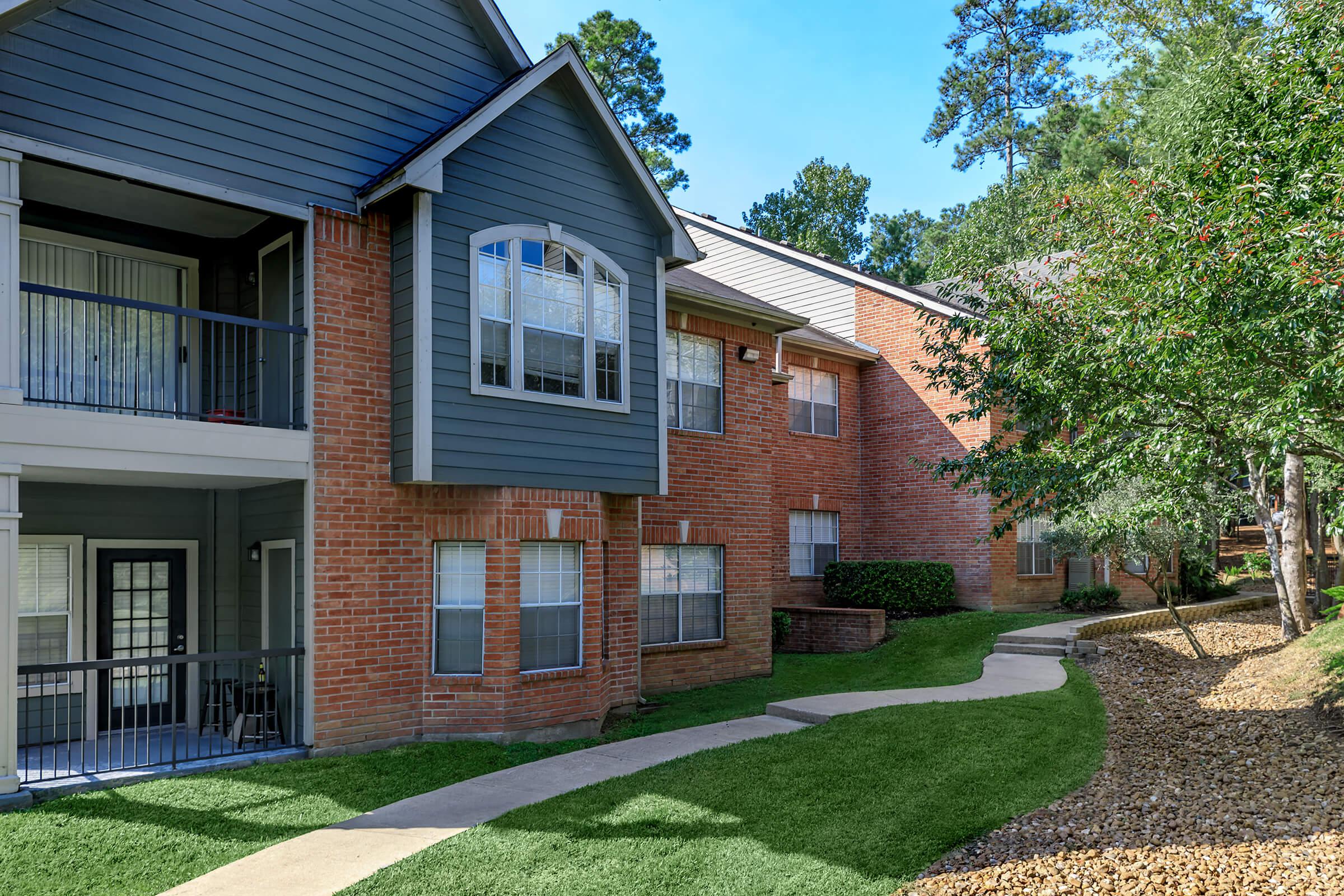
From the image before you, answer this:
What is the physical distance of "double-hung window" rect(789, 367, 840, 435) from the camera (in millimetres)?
19812

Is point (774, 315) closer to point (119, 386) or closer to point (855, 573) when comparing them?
point (855, 573)

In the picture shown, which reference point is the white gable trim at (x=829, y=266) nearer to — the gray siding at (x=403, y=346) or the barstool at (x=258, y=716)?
the gray siding at (x=403, y=346)

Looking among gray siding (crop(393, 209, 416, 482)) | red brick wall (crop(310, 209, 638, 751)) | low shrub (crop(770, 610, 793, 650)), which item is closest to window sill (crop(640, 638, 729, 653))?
red brick wall (crop(310, 209, 638, 751))

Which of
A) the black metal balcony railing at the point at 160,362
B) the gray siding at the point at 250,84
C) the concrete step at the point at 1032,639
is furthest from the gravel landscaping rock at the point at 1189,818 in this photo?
the gray siding at the point at 250,84

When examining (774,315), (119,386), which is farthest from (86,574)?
(774,315)

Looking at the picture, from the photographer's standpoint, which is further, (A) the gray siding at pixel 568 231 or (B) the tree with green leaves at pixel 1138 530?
(B) the tree with green leaves at pixel 1138 530

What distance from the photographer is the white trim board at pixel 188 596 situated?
395 inches

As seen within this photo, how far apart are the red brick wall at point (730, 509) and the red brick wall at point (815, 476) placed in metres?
2.94

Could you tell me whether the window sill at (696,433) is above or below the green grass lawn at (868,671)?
above

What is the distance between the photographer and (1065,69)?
3769 cm

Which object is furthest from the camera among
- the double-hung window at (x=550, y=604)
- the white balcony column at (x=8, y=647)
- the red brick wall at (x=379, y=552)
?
the double-hung window at (x=550, y=604)

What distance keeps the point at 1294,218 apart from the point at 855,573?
12211 mm

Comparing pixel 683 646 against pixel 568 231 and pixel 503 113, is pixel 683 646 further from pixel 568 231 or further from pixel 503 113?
pixel 503 113

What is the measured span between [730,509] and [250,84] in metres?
8.68
